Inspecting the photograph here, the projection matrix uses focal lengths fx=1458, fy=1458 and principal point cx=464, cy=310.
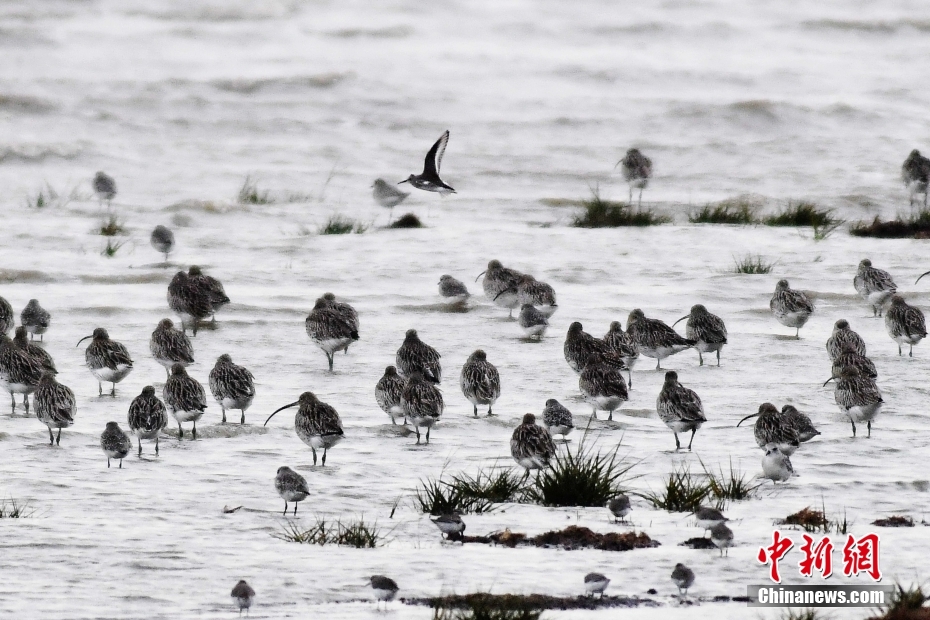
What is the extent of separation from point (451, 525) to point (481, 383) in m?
4.13

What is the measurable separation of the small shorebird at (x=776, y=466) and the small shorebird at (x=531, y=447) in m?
1.60

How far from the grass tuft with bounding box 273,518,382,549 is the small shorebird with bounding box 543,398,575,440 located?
297 centimetres

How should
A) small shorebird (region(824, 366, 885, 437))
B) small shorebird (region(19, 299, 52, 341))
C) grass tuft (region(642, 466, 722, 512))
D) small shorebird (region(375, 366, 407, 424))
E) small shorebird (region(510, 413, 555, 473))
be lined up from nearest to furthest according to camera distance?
grass tuft (region(642, 466, 722, 512)), small shorebird (region(510, 413, 555, 473)), small shorebird (region(824, 366, 885, 437)), small shorebird (region(375, 366, 407, 424)), small shorebird (region(19, 299, 52, 341))

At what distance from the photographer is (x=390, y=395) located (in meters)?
12.8

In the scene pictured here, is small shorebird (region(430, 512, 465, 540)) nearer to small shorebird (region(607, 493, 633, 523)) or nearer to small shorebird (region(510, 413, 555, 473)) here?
small shorebird (region(607, 493, 633, 523))

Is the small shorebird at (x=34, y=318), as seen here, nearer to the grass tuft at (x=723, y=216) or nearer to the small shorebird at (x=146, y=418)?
the small shorebird at (x=146, y=418)

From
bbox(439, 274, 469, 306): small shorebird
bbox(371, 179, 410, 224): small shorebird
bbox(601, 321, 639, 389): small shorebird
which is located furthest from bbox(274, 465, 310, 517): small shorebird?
bbox(371, 179, 410, 224): small shorebird

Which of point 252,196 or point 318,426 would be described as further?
point 252,196

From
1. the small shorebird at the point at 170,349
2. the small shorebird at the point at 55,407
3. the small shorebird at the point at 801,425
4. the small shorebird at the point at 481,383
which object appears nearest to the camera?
the small shorebird at the point at 55,407

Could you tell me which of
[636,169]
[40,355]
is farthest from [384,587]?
[636,169]

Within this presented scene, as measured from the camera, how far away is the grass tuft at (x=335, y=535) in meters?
8.93

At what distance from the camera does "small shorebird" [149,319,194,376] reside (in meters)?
14.5

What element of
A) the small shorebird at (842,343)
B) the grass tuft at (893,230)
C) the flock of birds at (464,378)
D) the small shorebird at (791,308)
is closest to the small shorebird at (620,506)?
the flock of birds at (464,378)

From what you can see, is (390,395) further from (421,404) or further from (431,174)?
(431,174)
